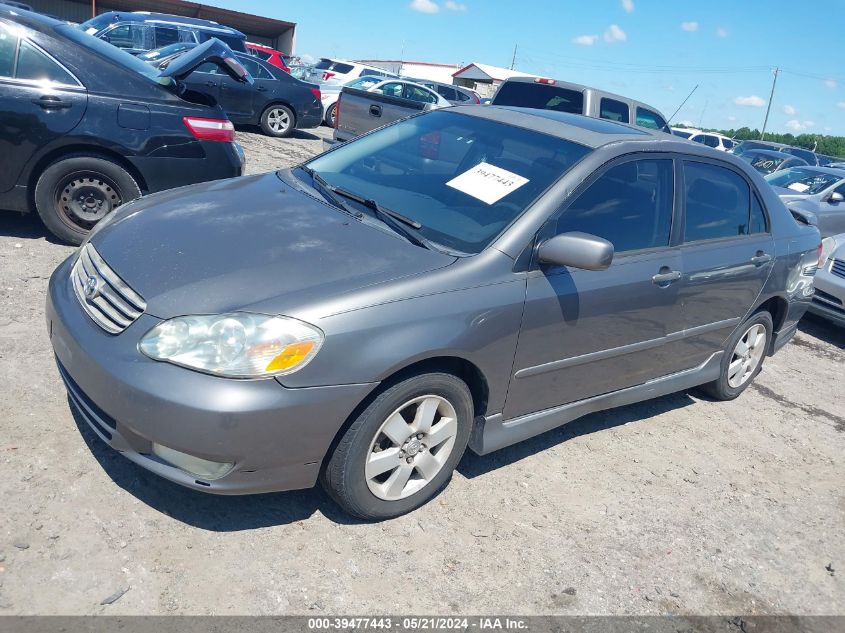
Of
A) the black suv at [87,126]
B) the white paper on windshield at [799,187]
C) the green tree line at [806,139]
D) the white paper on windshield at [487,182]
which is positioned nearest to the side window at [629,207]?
the white paper on windshield at [487,182]

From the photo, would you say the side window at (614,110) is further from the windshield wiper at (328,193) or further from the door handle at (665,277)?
the windshield wiper at (328,193)

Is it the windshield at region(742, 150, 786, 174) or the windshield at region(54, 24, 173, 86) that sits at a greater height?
the windshield at region(54, 24, 173, 86)

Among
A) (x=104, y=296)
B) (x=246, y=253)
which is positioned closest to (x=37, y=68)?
(x=104, y=296)

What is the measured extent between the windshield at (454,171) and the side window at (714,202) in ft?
3.08

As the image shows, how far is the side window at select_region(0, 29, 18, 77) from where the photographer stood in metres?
4.79

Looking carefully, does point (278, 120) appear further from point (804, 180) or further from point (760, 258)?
point (760, 258)

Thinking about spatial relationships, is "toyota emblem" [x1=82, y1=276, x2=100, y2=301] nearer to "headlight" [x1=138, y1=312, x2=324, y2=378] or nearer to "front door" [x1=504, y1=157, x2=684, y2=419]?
"headlight" [x1=138, y1=312, x2=324, y2=378]

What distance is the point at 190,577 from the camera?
98.9 inches

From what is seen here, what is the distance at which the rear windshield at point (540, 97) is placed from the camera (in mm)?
8779

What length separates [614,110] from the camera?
896cm

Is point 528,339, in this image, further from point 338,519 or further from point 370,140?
point 370,140

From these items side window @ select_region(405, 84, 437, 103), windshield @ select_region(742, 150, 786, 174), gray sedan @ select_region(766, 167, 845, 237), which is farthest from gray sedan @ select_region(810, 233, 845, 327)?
side window @ select_region(405, 84, 437, 103)

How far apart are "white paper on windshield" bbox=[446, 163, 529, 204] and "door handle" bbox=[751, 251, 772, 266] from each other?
1988 millimetres

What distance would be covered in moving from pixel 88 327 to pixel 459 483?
183cm
